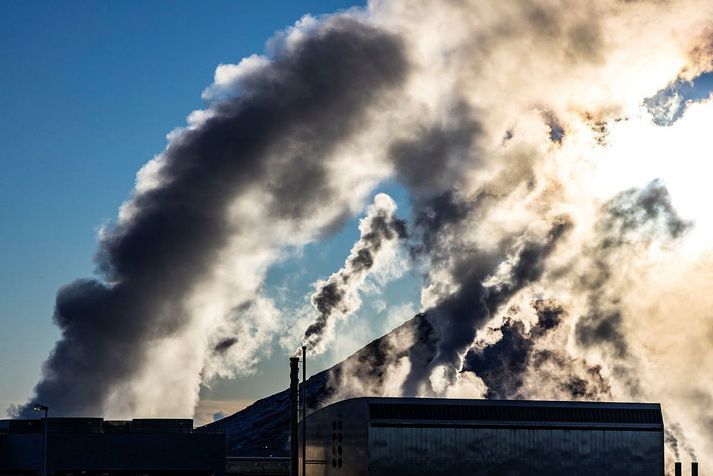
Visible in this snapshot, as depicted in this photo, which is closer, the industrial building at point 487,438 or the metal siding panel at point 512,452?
the metal siding panel at point 512,452

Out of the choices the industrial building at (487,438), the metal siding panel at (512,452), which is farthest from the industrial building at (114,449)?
the metal siding panel at (512,452)

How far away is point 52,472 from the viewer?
101 m

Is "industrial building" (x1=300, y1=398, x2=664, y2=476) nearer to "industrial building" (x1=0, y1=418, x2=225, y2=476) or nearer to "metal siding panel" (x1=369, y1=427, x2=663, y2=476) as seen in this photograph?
"metal siding panel" (x1=369, y1=427, x2=663, y2=476)

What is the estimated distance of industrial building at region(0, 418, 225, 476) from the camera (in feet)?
332

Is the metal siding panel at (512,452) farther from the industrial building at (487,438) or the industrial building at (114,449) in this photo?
the industrial building at (114,449)

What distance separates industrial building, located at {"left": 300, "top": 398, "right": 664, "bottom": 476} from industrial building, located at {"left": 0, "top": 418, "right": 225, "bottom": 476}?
12.2 meters

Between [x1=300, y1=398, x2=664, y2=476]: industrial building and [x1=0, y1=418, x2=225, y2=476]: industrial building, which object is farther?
[x1=300, y1=398, x2=664, y2=476]: industrial building

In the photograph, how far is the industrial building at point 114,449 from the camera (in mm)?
101125

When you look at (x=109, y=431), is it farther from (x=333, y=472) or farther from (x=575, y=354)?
(x=575, y=354)

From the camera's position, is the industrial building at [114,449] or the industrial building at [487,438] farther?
the industrial building at [487,438]

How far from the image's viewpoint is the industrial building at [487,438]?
101438mm

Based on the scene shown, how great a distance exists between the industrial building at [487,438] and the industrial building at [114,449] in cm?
1216

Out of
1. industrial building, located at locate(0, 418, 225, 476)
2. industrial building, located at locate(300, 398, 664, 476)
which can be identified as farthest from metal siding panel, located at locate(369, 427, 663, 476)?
industrial building, located at locate(0, 418, 225, 476)

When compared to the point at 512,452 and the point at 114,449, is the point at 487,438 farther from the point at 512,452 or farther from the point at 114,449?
the point at 114,449
